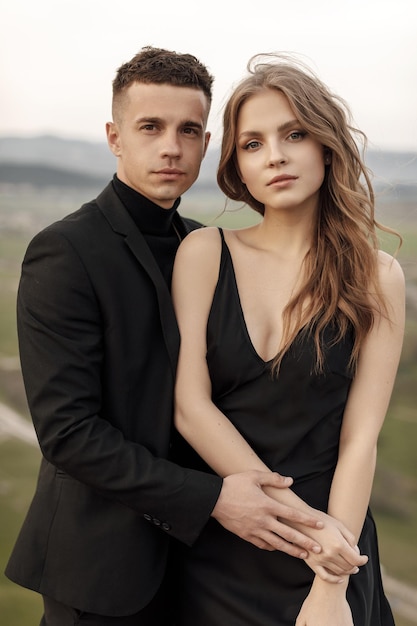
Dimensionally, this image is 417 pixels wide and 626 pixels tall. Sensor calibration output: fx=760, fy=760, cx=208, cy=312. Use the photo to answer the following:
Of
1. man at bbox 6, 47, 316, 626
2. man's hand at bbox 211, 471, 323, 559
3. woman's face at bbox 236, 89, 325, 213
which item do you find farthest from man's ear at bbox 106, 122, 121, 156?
man's hand at bbox 211, 471, 323, 559

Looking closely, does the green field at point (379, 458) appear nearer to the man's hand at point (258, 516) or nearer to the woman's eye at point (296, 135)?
the woman's eye at point (296, 135)

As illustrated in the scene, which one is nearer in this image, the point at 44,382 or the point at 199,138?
the point at 44,382

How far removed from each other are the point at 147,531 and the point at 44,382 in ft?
1.10

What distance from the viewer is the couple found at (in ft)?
4.24

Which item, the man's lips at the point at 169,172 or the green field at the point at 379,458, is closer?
the man's lips at the point at 169,172

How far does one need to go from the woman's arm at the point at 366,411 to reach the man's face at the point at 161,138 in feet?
1.37

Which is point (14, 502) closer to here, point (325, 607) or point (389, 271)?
point (325, 607)

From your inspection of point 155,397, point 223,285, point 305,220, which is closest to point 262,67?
point 305,220

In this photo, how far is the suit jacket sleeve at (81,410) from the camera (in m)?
1.27

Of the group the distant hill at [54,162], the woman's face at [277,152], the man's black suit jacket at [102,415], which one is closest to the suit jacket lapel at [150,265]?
the man's black suit jacket at [102,415]

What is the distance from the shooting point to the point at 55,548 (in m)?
1.38

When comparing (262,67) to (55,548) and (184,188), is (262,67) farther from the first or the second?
(55,548)

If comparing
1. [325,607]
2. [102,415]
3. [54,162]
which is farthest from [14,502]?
[325,607]

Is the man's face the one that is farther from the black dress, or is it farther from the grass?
the grass
